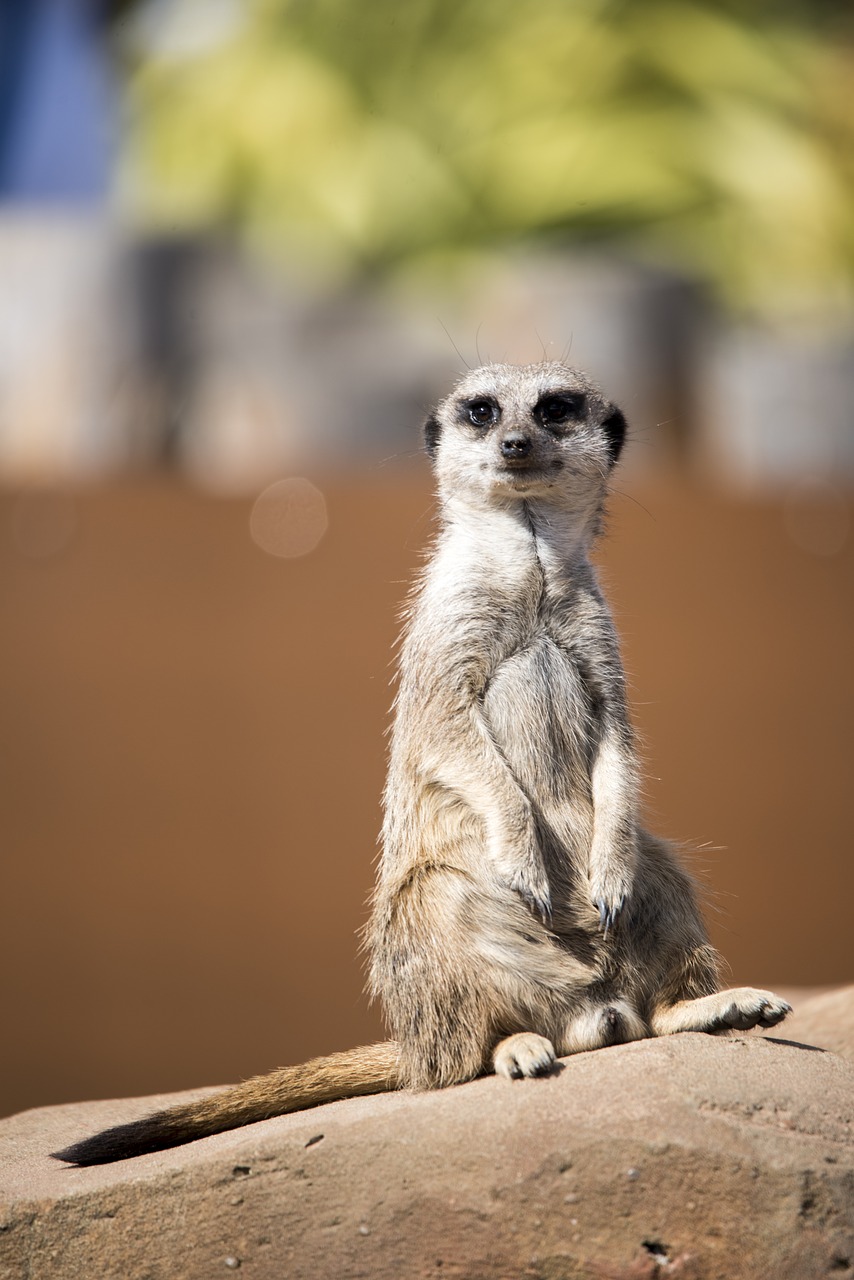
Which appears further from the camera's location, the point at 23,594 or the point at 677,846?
the point at 23,594

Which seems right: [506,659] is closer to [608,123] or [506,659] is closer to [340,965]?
[340,965]

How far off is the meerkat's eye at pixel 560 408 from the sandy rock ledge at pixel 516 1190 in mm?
1367

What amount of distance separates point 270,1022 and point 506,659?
3.10 m

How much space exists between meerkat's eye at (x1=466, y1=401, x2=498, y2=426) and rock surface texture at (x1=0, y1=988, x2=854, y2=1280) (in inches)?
54.2

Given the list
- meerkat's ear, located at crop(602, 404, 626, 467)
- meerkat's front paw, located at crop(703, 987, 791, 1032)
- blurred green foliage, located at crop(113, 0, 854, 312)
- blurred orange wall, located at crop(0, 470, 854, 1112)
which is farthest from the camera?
blurred green foliage, located at crop(113, 0, 854, 312)

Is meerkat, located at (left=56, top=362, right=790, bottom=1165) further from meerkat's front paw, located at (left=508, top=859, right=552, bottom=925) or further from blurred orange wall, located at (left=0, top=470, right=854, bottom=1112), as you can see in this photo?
blurred orange wall, located at (left=0, top=470, right=854, bottom=1112)

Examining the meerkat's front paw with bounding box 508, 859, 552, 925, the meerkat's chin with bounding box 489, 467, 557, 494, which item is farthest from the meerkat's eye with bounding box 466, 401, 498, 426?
the meerkat's front paw with bounding box 508, 859, 552, 925

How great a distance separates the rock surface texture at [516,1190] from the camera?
248 cm

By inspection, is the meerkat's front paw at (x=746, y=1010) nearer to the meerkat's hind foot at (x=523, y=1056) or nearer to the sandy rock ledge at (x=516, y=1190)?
the sandy rock ledge at (x=516, y=1190)

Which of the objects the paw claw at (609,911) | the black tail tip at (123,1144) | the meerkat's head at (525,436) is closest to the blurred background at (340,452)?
the meerkat's head at (525,436)

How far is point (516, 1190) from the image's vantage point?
2514mm

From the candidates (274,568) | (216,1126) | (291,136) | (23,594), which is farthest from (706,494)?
(291,136)

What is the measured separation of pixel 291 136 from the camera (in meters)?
9.30

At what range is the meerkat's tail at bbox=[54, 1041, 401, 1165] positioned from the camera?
2941 mm
